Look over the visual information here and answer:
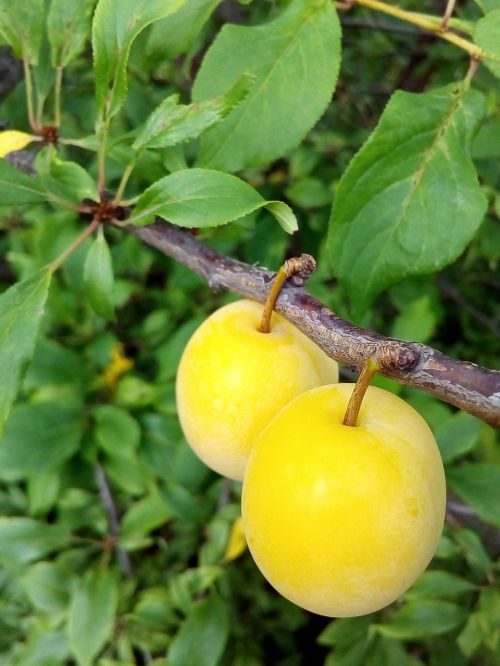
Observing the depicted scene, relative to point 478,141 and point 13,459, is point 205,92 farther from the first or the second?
point 13,459

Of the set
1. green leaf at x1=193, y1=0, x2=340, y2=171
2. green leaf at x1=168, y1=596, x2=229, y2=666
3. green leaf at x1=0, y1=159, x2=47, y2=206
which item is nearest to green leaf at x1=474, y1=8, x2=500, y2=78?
green leaf at x1=193, y1=0, x2=340, y2=171

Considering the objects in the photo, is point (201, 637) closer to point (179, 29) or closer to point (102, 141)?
point (102, 141)

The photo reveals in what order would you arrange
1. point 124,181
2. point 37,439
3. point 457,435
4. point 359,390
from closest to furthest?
point 359,390, point 124,181, point 457,435, point 37,439

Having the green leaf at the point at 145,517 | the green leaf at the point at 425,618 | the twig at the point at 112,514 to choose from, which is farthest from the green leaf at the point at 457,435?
the twig at the point at 112,514

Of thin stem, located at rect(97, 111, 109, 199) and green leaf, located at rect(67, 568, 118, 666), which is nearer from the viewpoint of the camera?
thin stem, located at rect(97, 111, 109, 199)

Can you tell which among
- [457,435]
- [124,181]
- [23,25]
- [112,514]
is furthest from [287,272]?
[112,514]

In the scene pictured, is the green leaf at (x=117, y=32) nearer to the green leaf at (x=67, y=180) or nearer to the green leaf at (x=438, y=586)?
the green leaf at (x=67, y=180)

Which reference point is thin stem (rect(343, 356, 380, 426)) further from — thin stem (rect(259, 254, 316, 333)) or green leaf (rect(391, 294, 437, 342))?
green leaf (rect(391, 294, 437, 342))
